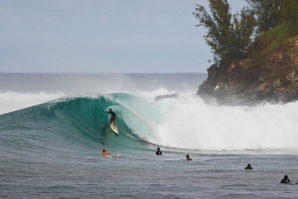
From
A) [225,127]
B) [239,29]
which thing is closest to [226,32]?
[239,29]

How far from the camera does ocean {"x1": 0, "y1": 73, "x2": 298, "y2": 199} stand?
17.7m

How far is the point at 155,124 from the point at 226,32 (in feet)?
85.5

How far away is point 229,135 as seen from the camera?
34031 mm

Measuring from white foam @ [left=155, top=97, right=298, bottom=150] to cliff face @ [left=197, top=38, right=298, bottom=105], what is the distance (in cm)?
1194

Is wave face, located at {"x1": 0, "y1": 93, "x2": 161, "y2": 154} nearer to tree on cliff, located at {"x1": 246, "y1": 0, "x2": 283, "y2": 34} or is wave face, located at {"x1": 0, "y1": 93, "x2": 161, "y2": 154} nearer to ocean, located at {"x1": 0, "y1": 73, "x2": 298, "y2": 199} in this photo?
ocean, located at {"x1": 0, "y1": 73, "x2": 298, "y2": 199}

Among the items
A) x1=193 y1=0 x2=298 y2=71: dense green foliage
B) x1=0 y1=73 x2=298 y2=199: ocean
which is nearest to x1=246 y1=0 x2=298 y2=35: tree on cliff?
x1=193 y1=0 x2=298 y2=71: dense green foliage

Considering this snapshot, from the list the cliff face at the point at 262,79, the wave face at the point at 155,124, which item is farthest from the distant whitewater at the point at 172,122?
the cliff face at the point at 262,79

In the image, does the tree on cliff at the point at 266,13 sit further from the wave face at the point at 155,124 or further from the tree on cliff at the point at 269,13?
the wave face at the point at 155,124

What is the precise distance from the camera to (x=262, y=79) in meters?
54.2

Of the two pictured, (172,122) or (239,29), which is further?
(239,29)

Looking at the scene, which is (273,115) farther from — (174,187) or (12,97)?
(12,97)

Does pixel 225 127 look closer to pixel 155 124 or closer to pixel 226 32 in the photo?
pixel 155 124

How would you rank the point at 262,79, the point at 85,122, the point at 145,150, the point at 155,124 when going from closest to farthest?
1. the point at 145,150
2. the point at 85,122
3. the point at 155,124
4. the point at 262,79

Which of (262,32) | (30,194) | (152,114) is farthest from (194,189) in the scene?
(262,32)
